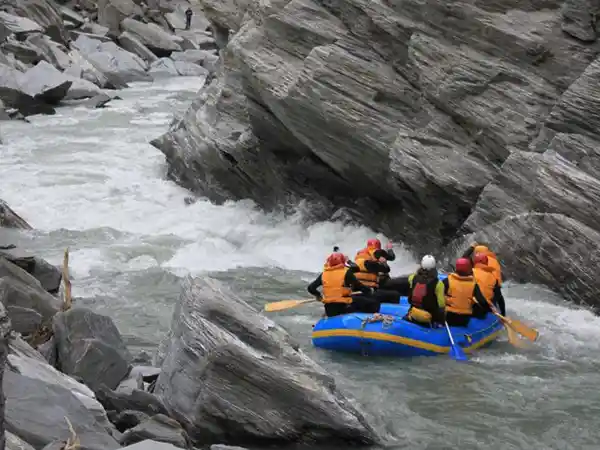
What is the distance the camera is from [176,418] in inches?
357

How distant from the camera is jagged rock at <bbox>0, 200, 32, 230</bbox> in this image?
772 inches

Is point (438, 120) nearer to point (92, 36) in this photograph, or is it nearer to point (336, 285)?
point (336, 285)

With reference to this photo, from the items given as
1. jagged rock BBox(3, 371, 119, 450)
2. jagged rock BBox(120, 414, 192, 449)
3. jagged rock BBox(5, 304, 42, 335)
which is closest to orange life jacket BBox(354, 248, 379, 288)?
jagged rock BBox(5, 304, 42, 335)

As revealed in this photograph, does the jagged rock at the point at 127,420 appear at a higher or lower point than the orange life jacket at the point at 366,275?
higher

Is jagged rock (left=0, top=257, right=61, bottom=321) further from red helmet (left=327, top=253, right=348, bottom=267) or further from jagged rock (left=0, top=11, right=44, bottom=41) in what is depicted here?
jagged rock (left=0, top=11, right=44, bottom=41)

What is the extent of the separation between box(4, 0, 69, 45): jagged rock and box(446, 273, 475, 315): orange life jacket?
117ft

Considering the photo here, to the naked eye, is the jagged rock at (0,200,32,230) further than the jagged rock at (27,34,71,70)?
No

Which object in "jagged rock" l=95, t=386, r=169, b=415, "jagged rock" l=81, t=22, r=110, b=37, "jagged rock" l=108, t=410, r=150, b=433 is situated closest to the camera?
"jagged rock" l=108, t=410, r=150, b=433

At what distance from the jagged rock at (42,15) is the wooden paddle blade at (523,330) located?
1421 inches

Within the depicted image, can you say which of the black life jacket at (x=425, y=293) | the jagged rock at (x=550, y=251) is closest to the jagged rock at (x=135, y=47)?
the jagged rock at (x=550, y=251)

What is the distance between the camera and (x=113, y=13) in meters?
51.9

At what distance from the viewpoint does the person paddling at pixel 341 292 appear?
13219 mm

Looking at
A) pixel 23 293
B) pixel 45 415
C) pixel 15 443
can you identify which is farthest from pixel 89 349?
pixel 15 443

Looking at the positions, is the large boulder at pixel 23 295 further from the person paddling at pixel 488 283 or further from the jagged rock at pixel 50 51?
the jagged rock at pixel 50 51
